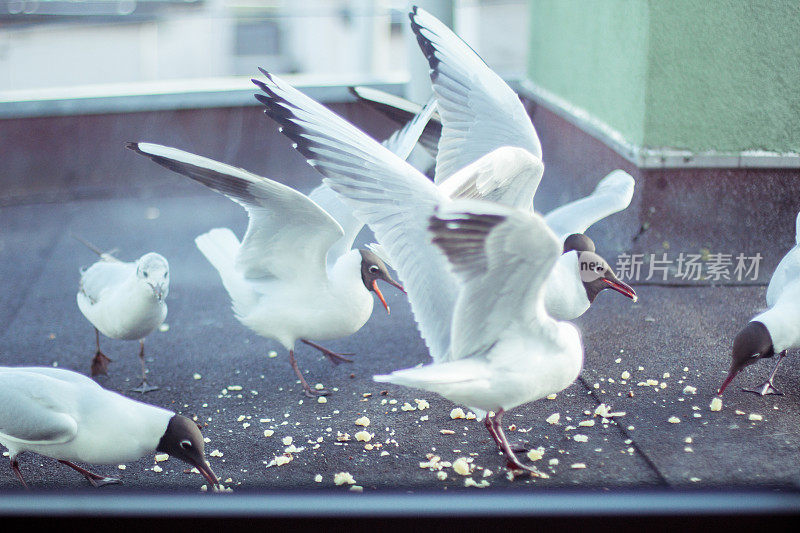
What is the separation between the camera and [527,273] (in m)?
1.63

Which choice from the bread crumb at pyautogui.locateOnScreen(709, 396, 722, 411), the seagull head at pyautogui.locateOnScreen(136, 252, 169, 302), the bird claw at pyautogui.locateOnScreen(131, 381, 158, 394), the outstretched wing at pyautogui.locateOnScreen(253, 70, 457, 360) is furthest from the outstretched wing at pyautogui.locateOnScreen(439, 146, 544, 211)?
the bird claw at pyautogui.locateOnScreen(131, 381, 158, 394)

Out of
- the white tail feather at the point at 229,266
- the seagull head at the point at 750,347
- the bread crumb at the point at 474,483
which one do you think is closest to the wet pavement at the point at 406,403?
the bread crumb at the point at 474,483

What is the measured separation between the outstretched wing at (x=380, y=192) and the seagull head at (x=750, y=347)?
33.0 inches

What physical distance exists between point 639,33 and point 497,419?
199 cm

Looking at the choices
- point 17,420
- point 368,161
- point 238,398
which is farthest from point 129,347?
point 368,161

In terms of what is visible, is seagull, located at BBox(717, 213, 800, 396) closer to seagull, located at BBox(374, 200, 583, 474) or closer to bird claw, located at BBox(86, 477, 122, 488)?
seagull, located at BBox(374, 200, 583, 474)

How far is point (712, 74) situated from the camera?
317 centimetres

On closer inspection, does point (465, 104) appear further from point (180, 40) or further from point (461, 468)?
point (180, 40)

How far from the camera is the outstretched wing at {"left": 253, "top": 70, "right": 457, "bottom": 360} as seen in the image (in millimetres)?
1865

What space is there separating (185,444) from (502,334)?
74 centimetres

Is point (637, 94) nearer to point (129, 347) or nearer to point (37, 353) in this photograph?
point (129, 347)

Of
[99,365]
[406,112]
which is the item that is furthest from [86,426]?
[406,112]

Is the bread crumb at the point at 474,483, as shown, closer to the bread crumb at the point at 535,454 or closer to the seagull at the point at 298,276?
the bread crumb at the point at 535,454

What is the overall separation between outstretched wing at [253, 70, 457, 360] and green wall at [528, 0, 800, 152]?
5.61 ft
